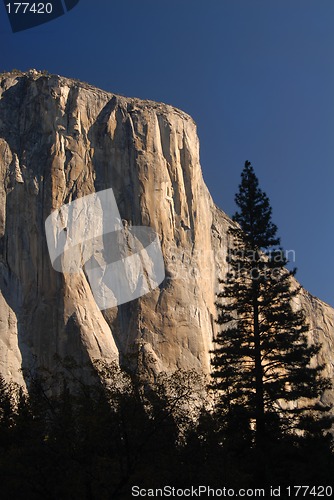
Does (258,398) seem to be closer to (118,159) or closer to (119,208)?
(119,208)

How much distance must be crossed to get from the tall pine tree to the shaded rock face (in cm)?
1393

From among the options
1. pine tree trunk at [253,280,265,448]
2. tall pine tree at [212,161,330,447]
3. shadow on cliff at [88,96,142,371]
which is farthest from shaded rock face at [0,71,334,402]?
pine tree trunk at [253,280,265,448]

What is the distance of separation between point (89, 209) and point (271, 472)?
28.7 m

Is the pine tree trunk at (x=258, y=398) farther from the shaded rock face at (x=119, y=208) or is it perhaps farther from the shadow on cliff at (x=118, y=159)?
the shadow on cliff at (x=118, y=159)

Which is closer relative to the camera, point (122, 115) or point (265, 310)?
point (265, 310)

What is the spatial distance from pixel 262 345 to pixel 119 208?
25.1 metres

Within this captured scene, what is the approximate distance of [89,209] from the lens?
46.7 meters

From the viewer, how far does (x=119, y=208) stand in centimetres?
4769

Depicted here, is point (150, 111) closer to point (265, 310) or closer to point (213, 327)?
point (213, 327)

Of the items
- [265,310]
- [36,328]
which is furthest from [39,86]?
[265,310]

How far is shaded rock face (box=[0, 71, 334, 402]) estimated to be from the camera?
41.8 m

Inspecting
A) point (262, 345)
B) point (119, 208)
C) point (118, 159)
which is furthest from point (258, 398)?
point (118, 159)

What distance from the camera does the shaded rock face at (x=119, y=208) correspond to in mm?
41844

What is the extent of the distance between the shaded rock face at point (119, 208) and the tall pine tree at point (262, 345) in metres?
13.9
